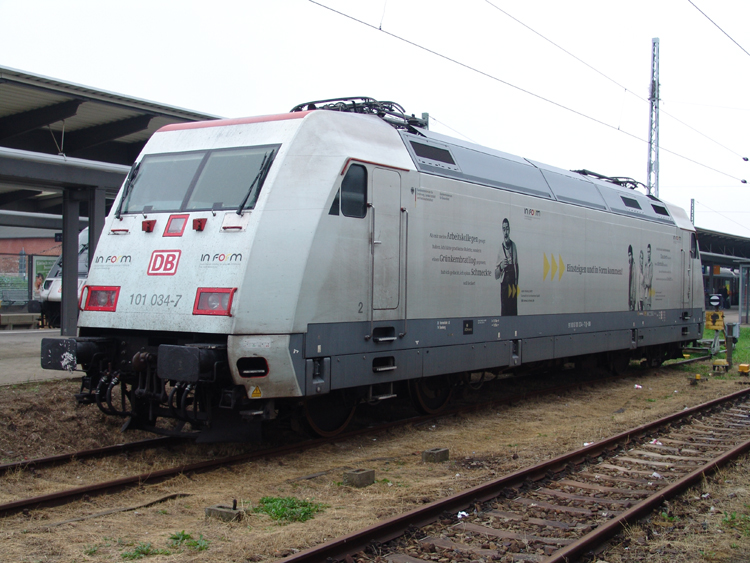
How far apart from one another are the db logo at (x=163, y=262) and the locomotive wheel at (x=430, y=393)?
3671 millimetres

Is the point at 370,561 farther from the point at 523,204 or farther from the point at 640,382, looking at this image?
the point at 640,382

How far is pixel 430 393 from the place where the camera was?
10.1 metres

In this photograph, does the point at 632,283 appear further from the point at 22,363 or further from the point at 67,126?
the point at 67,126

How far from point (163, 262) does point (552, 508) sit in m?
4.52

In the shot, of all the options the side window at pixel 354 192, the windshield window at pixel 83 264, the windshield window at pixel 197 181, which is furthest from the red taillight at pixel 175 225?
the windshield window at pixel 83 264

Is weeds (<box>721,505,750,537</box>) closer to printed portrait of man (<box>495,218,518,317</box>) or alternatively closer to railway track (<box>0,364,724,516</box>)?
railway track (<box>0,364,724,516</box>)

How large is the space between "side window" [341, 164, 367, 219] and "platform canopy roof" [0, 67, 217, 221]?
20.2 feet

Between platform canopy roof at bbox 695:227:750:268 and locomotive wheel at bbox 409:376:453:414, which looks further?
platform canopy roof at bbox 695:227:750:268

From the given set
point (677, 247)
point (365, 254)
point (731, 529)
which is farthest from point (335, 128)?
point (677, 247)

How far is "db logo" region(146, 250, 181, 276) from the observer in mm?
7406

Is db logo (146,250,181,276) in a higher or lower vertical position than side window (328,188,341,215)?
lower

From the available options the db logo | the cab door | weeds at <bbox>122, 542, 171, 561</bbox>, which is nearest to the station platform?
the db logo

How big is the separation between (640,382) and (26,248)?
37.7 meters

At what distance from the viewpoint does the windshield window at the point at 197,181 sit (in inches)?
295
